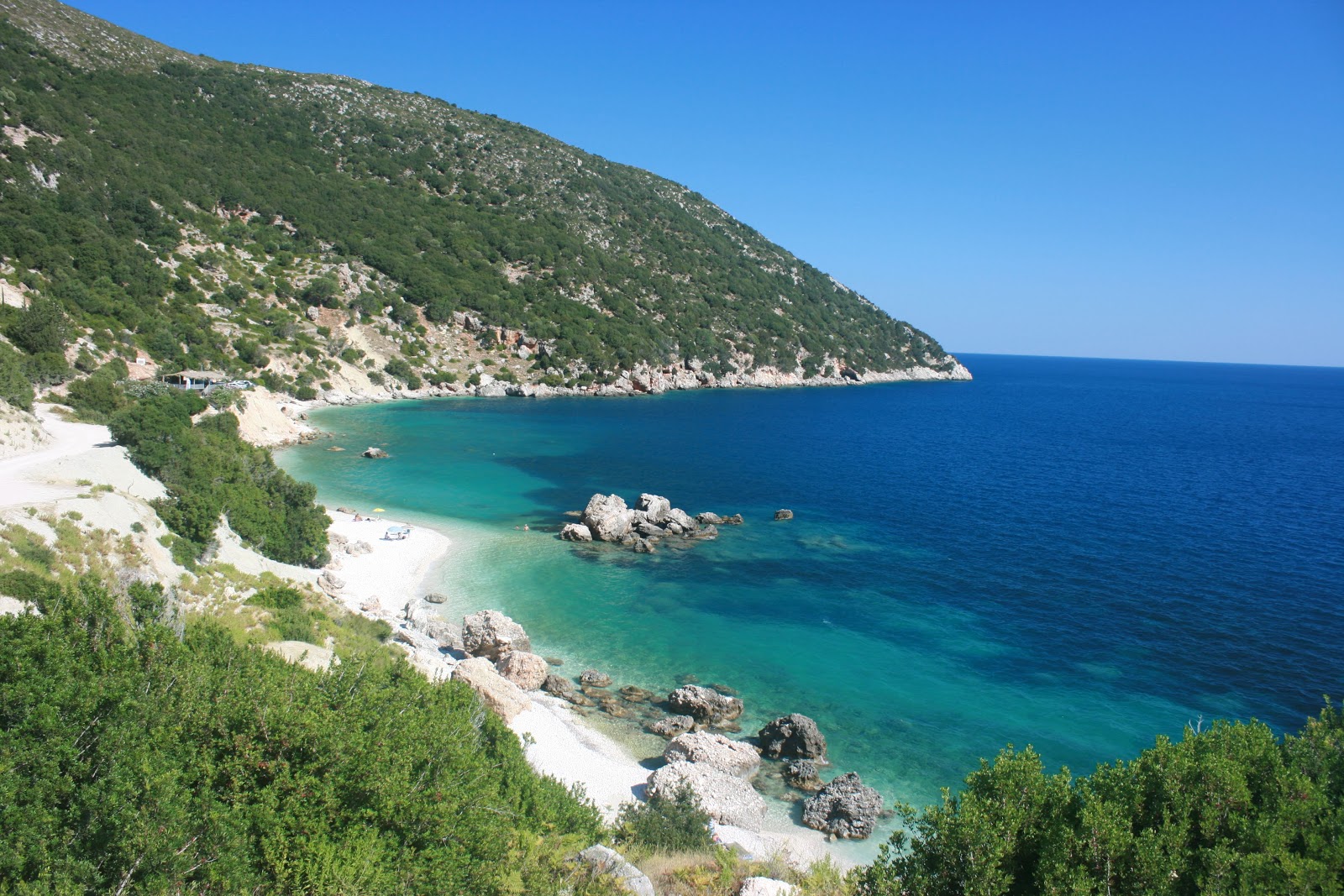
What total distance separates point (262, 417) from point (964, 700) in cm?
5161

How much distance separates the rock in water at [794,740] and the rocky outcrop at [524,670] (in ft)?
23.3

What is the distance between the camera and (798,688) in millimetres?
22734

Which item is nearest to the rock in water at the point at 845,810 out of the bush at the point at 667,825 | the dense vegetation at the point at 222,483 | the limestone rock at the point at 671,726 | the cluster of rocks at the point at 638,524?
the bush at the point at 667,825

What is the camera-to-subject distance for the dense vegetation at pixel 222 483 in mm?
25203

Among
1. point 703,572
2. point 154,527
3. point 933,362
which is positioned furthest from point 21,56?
point 933,362

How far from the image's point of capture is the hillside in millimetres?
61312

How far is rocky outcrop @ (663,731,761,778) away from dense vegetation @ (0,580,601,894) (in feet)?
21.2

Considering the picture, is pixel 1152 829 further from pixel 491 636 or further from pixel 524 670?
pixel 491 636

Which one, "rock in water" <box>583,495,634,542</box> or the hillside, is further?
the hillside

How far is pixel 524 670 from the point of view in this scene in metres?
21.4

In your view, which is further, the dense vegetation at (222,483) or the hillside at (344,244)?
the hillside at (344,244)

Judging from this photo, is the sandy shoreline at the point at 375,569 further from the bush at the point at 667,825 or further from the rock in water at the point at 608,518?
the rock in water at the point at 608,518

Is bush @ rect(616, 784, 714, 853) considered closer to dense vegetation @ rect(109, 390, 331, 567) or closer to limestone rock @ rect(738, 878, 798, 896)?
limestone rock @ rect(738, 878, 798, 896)

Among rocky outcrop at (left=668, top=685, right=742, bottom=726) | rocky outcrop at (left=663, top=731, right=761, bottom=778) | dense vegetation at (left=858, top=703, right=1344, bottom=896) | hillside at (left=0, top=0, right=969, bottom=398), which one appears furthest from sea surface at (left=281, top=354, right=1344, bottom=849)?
hillside at (left=0, top=0, right=969, bottom=398)
